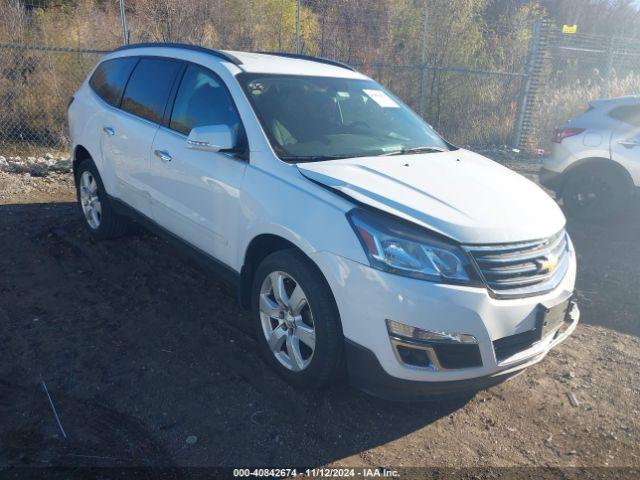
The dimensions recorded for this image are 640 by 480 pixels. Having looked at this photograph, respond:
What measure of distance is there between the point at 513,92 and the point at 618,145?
7121 millimetres

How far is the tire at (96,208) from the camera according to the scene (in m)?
5.30

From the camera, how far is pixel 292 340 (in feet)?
10.6

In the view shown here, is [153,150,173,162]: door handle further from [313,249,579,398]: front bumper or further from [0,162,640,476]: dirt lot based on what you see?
[313,249,579,398]: front bumper

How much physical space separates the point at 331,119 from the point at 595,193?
14.7 ft

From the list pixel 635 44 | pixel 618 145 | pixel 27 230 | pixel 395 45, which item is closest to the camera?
pixel 27 230

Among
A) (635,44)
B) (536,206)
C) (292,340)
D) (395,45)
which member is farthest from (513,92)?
(292,340)

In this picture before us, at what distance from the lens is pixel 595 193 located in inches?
270

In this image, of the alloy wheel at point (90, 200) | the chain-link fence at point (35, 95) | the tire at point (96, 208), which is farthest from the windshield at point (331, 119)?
the chain-link fence at point (35, 95)

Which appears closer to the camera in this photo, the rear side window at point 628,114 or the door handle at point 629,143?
the door handle at point 629,143

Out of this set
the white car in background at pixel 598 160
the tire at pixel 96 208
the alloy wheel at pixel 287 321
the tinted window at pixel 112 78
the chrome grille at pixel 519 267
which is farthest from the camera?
the white car in background at pixel 598 160

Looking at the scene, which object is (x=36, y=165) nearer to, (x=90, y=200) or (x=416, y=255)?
(x=90, y=200)

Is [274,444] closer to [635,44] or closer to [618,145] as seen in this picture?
[618,145]

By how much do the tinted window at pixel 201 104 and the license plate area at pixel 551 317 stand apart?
2.16 metres

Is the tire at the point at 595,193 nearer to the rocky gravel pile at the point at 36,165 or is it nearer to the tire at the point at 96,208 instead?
the tire at the point at 96,208
